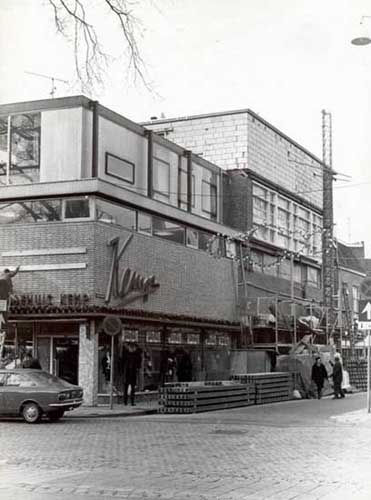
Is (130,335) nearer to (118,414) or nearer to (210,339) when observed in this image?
(118,414)

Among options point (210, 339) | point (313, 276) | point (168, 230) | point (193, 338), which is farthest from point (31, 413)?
point (313, 276)

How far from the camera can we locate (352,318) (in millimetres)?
49781

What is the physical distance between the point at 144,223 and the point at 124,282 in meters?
3.12

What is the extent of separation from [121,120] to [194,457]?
17.6 metres

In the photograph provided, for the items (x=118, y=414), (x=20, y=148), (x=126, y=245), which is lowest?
(x=118, y=414)

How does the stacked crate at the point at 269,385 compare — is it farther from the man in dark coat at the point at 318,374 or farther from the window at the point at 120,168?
the window at the point at 120,168

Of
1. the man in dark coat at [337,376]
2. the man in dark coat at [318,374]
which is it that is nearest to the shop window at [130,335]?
the man in dark coat at [318,374]

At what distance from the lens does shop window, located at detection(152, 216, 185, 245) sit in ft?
97.2

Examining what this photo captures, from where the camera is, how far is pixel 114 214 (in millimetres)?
26875

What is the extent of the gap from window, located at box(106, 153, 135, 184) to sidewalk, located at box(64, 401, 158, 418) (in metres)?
7.83

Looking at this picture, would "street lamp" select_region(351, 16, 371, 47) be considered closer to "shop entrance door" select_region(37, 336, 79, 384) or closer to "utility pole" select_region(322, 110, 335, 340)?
"shop entrance door" select_region(37, 336, 79, 384)

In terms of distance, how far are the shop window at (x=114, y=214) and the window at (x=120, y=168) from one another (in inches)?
54.2

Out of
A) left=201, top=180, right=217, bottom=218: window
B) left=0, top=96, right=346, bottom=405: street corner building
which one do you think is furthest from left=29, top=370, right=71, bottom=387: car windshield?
left=201, top=180, right=217, bottom=218: window

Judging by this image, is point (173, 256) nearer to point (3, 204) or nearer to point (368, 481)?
point (3, 204)
